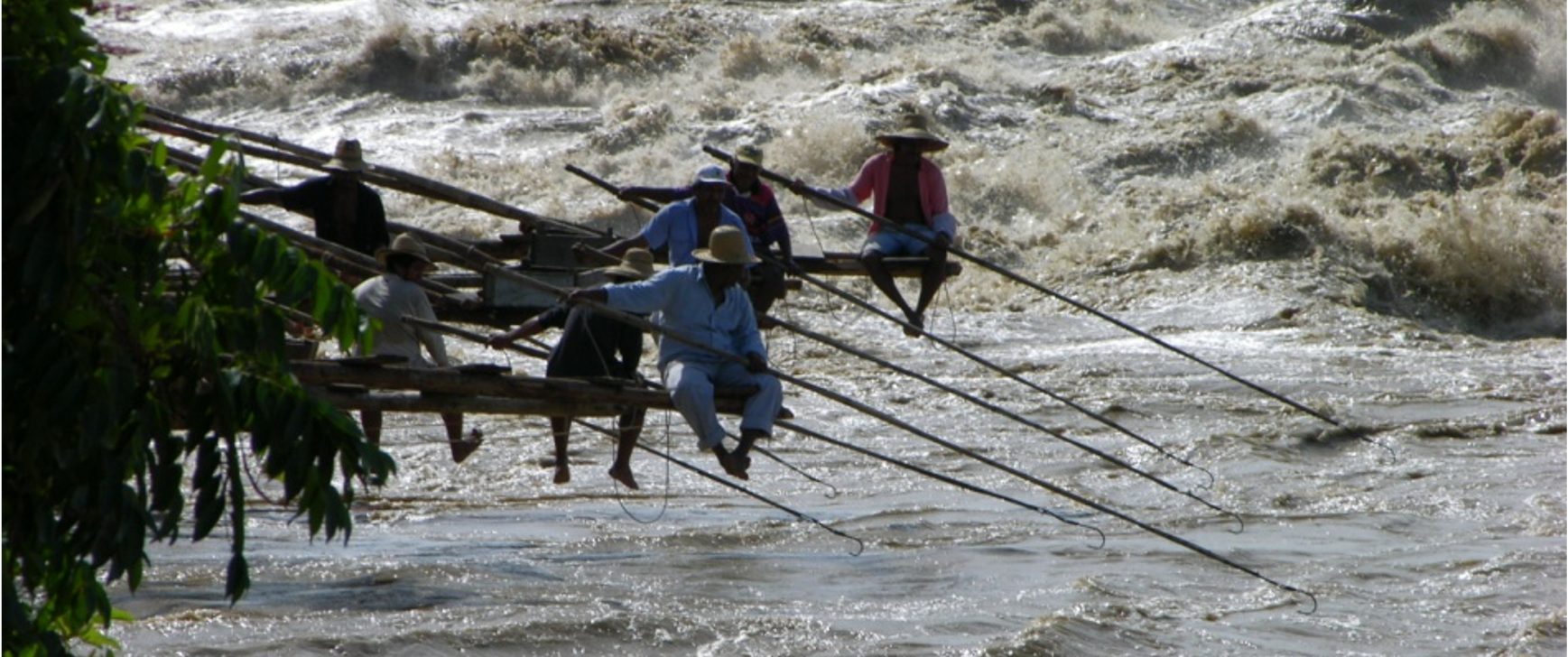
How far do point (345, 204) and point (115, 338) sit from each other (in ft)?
18.4

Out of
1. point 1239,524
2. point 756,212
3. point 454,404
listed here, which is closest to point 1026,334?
point 1239,524

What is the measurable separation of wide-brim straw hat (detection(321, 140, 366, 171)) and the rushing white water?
1531mm

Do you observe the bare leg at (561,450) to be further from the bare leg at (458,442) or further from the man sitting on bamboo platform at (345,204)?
the man sitting on bamboo platform at (345,204)

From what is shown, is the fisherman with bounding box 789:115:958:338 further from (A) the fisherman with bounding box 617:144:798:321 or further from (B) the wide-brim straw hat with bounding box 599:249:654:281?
(B) the wide-brim straw hat with bounding box 599:249:654:281

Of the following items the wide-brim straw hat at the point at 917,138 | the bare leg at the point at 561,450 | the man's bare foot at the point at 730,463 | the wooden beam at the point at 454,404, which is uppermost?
the wide-brim straw hat at the point at 917,138

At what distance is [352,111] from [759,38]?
4405 millimetres

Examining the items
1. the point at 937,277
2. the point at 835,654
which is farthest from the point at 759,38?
the point at 835,654

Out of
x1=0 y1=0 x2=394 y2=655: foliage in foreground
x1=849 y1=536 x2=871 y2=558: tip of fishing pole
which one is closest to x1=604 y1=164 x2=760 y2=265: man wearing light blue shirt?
x1=849 y1=536 x2=871 y2=558: tip of fishing pole

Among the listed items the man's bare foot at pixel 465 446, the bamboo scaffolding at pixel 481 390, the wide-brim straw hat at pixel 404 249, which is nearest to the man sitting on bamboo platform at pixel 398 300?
the wide-brim straw hat at pixel 404 249

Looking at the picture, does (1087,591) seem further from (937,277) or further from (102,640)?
(102,640)

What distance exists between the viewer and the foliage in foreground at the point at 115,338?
8.32 feet

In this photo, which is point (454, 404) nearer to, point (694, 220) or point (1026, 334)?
point (694, 220)

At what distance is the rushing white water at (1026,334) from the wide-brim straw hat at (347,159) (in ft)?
5.02

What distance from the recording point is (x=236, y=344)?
276 cm
